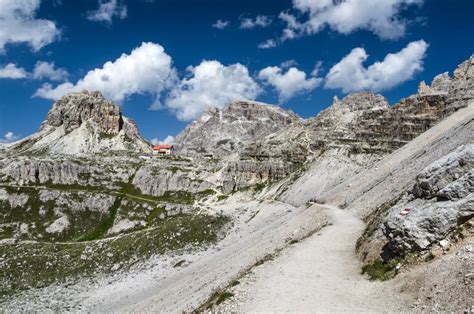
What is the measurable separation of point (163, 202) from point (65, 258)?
61314 mm

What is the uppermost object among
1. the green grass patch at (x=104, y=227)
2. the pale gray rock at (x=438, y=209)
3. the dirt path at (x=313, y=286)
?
the green grass patch at (x=104, y=227)

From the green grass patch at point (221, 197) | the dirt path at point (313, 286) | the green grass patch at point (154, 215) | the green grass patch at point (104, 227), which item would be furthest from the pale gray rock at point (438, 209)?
the green grass patch at point (104, 227)

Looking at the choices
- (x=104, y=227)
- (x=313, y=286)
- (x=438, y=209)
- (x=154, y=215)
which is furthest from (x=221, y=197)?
(x=438, y=209)

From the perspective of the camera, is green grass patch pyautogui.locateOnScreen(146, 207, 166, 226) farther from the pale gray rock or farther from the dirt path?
the pale gray rock

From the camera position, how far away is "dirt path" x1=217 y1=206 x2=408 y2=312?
23109 millimetres

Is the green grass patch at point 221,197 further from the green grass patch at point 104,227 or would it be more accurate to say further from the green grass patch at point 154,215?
the green grass patch at point 104,227

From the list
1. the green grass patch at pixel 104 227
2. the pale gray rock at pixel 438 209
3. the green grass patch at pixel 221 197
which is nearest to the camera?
the pale gray rock at pixel 438 209

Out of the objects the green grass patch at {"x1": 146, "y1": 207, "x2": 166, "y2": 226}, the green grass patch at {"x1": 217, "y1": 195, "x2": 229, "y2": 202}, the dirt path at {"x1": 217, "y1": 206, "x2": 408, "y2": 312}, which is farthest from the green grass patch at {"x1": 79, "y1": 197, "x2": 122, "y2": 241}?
the dirt path at {"x1": 217, "y1": 206, "x2": 408, "y2": 312}

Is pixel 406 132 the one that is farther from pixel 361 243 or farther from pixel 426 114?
pixel 361 243

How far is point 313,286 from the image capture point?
27047 millimetres

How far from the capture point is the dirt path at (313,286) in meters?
23.1

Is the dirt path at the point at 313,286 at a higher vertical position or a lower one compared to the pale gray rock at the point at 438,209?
lower

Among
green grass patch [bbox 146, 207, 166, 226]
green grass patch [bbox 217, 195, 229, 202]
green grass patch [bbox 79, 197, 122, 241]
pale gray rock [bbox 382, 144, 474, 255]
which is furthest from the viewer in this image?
green grass patch [bbox 217, 195, 229, 202]

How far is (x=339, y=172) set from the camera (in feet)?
328
